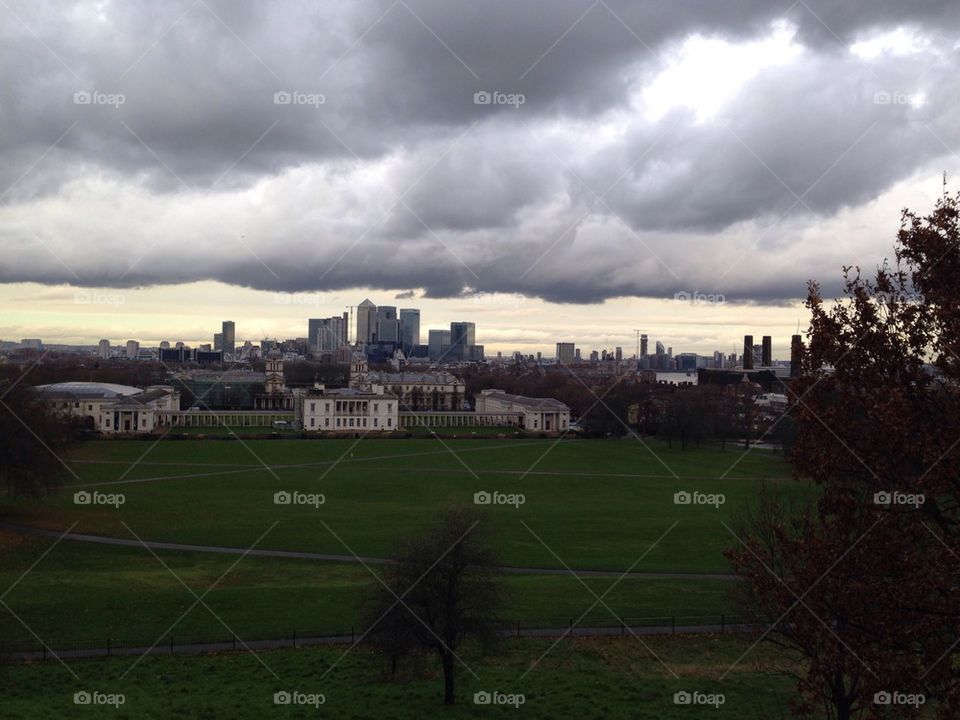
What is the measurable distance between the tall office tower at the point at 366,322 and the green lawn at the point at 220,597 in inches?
5176

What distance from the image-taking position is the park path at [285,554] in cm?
2472

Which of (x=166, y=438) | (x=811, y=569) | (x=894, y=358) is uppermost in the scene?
(x=894, y=358)

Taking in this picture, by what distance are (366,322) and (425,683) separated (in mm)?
148023

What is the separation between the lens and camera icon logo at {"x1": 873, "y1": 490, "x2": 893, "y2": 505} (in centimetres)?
652

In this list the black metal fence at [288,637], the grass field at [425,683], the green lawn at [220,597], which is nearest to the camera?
the grass field at [425,683]

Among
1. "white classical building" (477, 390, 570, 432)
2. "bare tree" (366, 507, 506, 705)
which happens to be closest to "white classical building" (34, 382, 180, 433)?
"white classical building" (477, 390, 570, 432)

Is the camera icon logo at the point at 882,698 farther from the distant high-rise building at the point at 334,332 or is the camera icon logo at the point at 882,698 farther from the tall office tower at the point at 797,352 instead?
the distant high-rise building at the point at 334,332

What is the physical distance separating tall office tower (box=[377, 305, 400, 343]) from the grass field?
15289cm

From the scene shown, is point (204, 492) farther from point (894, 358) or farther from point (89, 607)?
point (894, 358)

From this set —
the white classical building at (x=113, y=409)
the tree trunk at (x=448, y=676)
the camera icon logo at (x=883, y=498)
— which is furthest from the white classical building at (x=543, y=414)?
the camera icon logo at (x=883, y=498)

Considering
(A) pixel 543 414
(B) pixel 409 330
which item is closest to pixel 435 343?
(B) pixel 409 330

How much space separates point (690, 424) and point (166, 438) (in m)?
42.1

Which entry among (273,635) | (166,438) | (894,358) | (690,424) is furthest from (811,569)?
(166,438)

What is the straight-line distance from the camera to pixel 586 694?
49.2 ft
